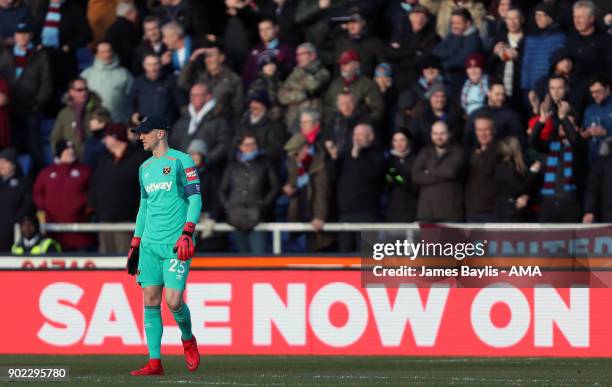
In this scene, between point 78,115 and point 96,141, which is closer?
point 96,141

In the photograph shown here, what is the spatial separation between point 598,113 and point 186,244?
249 inches

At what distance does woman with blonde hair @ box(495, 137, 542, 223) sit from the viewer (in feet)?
51.4

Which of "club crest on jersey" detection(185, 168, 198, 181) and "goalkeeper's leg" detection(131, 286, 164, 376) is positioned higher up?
"club crest on jersey" detection(185, 168, 198, 181)

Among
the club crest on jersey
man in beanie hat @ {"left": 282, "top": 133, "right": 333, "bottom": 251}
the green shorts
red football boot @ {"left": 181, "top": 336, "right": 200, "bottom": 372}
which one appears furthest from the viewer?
man in beanie hat @ {"left": 282, "top": 133, "right": 333, "bottom": 251}

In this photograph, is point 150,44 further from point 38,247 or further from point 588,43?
point 588,43

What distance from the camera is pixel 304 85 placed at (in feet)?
57.9

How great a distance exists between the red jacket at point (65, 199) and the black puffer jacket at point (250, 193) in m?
1.96

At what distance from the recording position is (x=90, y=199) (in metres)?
17.5

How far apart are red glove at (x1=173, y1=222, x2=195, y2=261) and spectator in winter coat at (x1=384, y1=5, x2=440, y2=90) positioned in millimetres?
6759

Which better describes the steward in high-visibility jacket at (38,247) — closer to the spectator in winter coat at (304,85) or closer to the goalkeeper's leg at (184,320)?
the spectator in winter coat at (304,85)

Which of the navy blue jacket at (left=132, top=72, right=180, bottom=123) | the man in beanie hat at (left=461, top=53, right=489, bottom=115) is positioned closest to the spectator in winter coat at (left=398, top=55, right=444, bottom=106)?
the man in beanie hat at (left=461, top=53, right=489, bottom=115)

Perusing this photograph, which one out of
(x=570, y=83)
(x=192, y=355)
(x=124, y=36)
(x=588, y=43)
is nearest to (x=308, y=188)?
(x=570, y=83)

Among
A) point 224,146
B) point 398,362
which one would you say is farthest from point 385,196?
point 398,362

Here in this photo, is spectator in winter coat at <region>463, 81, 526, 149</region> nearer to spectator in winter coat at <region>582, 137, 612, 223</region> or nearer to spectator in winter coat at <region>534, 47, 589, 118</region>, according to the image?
spectator in winter coat at <region>534, 47, 589, 118</region>
